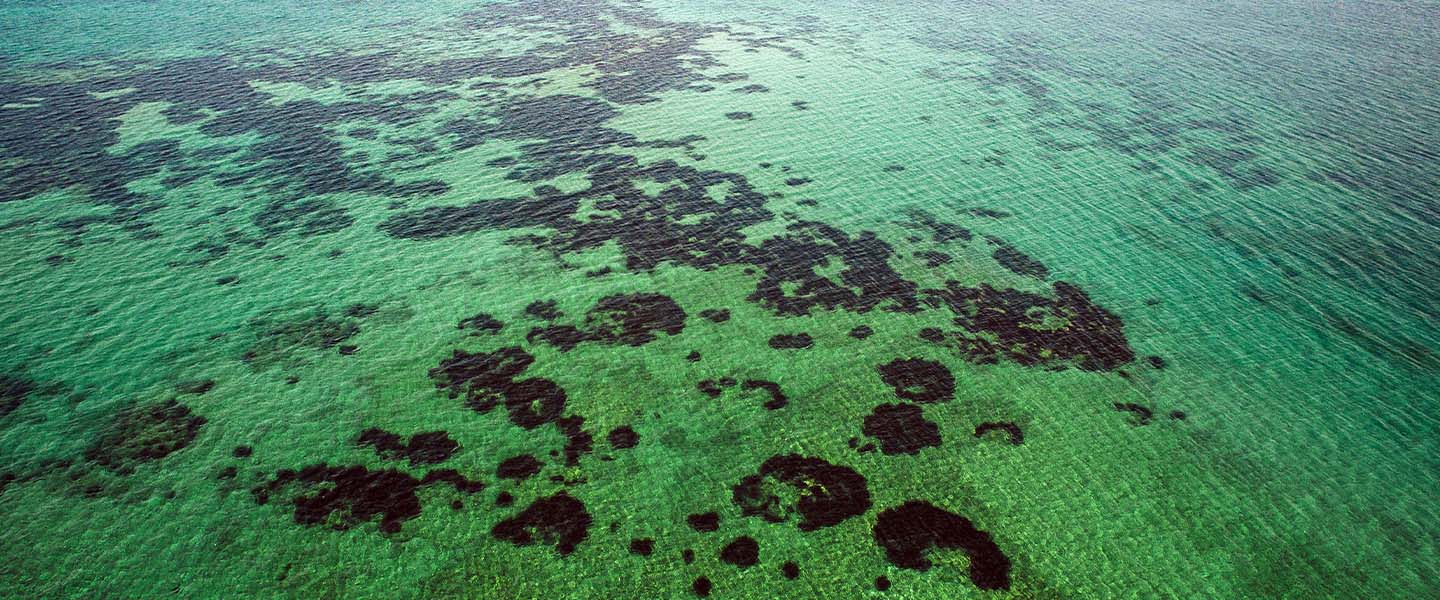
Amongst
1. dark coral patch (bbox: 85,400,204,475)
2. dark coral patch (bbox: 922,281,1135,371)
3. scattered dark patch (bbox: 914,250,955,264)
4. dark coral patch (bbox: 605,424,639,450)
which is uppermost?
dark coral patch (bbox: 85,400,204,475)

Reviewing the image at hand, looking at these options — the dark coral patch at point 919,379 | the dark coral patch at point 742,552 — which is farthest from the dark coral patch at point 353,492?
the dark coral patch at point 919,379

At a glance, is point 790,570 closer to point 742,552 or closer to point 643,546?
point 742,552

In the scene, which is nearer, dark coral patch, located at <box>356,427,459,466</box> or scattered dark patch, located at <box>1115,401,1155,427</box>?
dark coral patch, located at <box>356,427,459,466</box>

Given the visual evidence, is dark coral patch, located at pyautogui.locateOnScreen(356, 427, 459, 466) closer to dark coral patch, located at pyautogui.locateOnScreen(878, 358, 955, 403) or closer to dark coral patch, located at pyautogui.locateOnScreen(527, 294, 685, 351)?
dark coral patch, located at pyautogui.locateOnScreen(527, 294, 685, 351)

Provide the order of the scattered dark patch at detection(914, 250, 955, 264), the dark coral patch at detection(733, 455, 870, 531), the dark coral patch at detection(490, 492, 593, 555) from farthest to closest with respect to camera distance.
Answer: the scattered dark patch at detection(914, 250, 955, 264) → the dark coral patch at detection(733, 455, 870, 531) → the dark coral patch at detection(490, 492, 593, 555)

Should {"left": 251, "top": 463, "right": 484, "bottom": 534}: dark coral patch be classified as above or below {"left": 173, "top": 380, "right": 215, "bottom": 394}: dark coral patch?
above

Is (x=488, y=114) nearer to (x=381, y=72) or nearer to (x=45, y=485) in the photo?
(x=381, y=72)

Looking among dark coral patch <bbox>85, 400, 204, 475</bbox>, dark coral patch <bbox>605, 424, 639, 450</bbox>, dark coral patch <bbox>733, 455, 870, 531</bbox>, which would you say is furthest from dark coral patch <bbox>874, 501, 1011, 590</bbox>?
dark coral patch <bbox>85, 400, 204, 475</bbox>

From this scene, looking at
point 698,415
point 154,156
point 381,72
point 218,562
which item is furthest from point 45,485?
point 381,72
